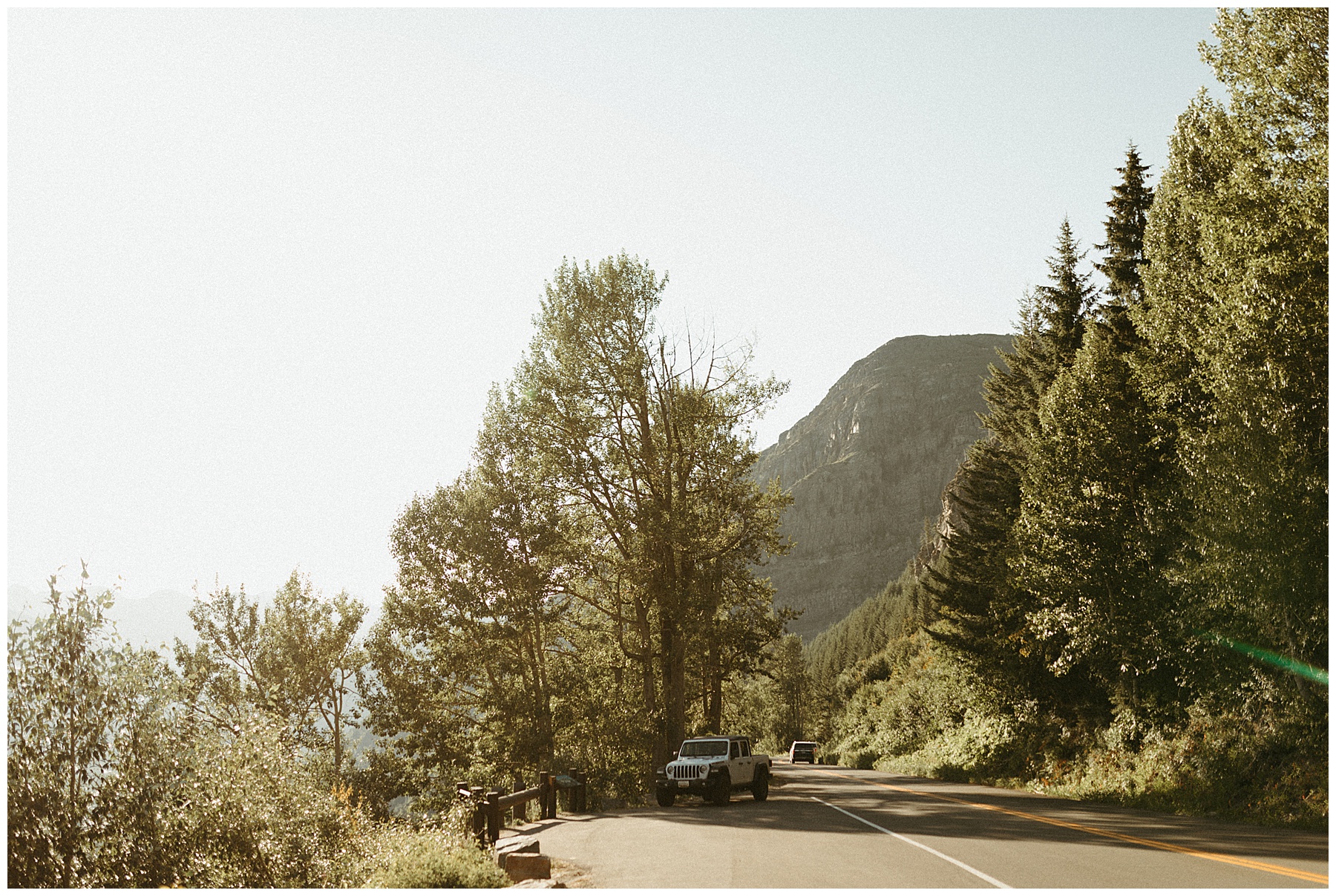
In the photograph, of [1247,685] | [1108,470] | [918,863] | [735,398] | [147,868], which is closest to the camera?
[147,868]

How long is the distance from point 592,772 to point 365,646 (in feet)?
42.6

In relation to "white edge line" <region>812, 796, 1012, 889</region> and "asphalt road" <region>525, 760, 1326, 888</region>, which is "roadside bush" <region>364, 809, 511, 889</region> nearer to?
"asphalt road" <region>525, 760, 1326, 888</region>

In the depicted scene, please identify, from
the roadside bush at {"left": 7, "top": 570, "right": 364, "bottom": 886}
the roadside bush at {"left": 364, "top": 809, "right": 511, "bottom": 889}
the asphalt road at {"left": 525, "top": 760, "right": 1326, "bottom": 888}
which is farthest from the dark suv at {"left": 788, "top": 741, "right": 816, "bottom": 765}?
the roadside bush at {"left": 7, "top": 570, "right": 364, "bottom": 886}

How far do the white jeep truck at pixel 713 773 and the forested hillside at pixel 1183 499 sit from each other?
869cm

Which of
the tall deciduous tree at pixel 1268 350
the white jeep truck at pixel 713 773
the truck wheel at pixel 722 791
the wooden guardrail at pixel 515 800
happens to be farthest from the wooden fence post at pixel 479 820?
the tall deciduous tree at pixel 1268 350

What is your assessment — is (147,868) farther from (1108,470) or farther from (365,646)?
(365,646)

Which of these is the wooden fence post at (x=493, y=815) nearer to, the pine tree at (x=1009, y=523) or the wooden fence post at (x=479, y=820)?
the wooden fence post at (x=479, y=820)

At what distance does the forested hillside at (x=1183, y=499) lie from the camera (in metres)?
17.1

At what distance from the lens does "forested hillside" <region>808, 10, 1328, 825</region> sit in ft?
56.2

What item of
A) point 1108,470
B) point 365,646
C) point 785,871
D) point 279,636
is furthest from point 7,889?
point 279,636

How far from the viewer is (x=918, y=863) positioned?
34.8ft

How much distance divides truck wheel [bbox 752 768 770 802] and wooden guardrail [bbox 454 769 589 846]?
4.87 metres

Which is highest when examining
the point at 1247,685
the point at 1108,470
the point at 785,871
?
the point at 1108,470

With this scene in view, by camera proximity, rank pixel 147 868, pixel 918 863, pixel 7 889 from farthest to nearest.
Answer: pixel 918 863, pixel 147 868, pixel 7 889
